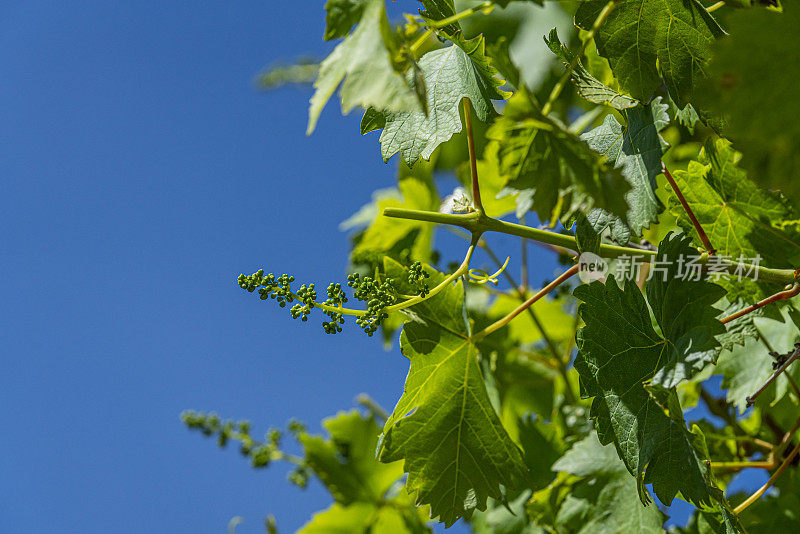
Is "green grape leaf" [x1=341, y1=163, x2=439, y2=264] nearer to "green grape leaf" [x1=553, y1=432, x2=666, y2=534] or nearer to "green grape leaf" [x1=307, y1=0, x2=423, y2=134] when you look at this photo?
"green grape leaf" [x1=553, y1=432, x2=666, y2=534]

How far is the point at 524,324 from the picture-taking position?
95.5 inches

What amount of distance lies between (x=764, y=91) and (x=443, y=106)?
0.58 meters

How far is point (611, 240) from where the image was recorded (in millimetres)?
1310

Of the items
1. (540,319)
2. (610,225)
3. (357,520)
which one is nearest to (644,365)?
(610,225)

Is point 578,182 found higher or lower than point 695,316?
higher

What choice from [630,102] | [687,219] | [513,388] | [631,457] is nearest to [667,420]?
[631,457]

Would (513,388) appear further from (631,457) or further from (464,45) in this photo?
(464,45)

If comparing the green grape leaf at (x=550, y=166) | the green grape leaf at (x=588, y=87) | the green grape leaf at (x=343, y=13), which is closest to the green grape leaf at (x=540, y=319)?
the green grape leaf at (x=588, y=87)

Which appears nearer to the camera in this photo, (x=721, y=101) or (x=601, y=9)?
(x=721, y=101)

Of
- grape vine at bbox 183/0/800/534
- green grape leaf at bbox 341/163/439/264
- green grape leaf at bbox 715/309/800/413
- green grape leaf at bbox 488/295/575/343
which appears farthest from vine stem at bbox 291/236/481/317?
green grape leaf at bbox 488/295/575/343

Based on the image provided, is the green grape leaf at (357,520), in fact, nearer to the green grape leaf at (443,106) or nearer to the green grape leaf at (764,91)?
the green grape leaf at (443,106)

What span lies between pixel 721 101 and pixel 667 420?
58 cm

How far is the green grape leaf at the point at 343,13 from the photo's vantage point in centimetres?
84

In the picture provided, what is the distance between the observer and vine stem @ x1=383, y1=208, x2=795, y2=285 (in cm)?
121
